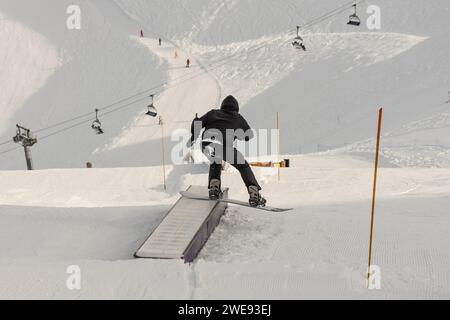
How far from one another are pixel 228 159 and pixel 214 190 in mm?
512

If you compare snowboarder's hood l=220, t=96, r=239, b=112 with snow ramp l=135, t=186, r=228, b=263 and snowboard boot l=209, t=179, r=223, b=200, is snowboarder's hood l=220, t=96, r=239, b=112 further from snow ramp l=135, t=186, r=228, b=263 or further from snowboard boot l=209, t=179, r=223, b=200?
snow ramp l=135, t=186, r=228, b=263

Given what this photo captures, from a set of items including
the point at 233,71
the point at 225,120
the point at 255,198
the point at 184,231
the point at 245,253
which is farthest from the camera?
the point at 233,71

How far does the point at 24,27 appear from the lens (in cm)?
4381

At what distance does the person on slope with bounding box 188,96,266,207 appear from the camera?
7227mm

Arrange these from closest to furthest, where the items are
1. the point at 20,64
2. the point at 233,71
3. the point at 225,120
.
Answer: the point at 225,120 → the point at 20,64 → the point at 233,71

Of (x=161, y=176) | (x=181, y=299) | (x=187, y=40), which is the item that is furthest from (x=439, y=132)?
(x=187, y=40)

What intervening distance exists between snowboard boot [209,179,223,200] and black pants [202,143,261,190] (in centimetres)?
6

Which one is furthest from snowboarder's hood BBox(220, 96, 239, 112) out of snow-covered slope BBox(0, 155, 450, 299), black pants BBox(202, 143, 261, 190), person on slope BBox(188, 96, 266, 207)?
snow-covered slope BBox(0, 155, 450, 299)

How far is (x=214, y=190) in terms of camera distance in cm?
743

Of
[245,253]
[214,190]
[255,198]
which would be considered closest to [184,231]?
[245,253]

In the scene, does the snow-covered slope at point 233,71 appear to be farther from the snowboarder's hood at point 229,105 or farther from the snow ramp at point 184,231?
the snow ramp at point 184,231

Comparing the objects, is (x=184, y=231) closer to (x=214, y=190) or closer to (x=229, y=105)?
(x=214, y=190)

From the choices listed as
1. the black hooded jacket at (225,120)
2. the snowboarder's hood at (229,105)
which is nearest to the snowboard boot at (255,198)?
the black hooded jacket at (225,120)

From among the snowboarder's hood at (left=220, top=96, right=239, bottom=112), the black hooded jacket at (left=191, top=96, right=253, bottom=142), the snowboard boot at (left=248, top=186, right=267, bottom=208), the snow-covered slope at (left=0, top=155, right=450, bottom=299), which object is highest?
the snowboarder's hood at (left=220, top=96, right=239, bottom=112)
